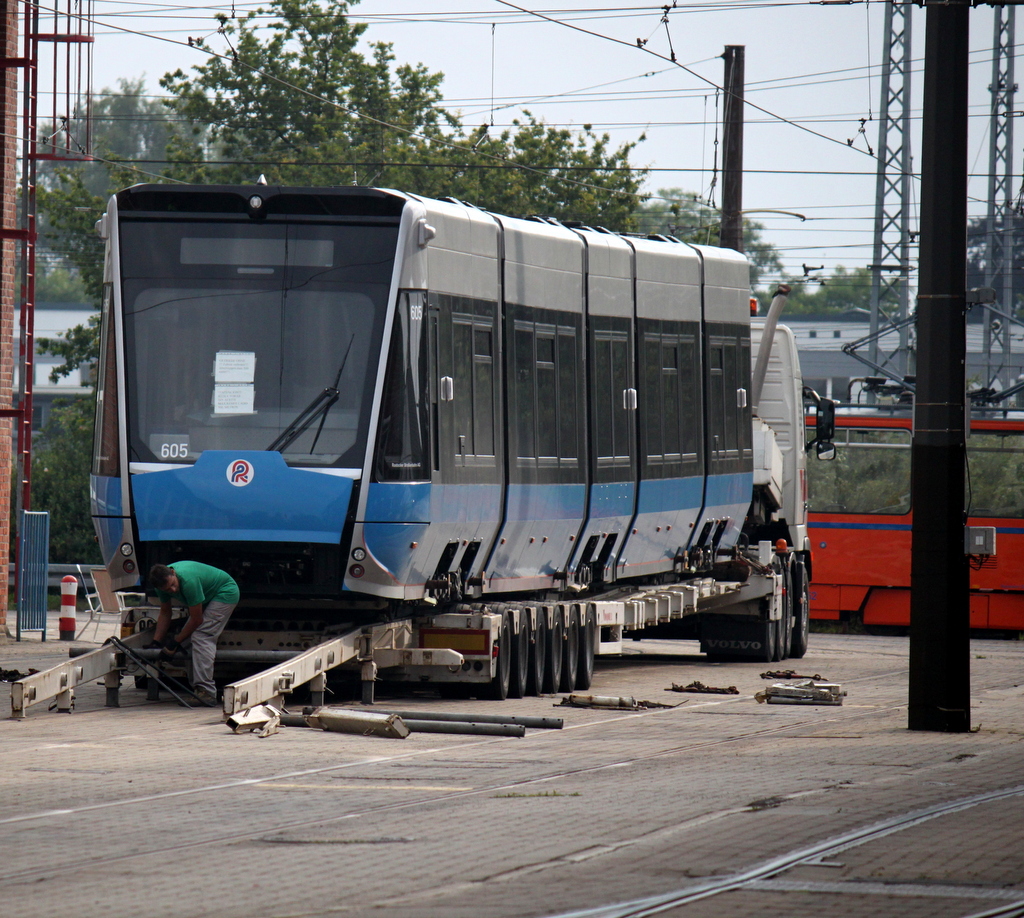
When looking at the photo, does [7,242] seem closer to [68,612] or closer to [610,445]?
[68,612]

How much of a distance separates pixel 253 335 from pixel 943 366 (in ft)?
16.9

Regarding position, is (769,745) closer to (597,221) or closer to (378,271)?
(378,271)

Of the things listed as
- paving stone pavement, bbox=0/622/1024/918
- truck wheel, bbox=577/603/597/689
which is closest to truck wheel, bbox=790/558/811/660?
truck wheel, bbox=577/603/597/689

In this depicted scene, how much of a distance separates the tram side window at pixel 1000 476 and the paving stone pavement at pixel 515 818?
16246 millimetres

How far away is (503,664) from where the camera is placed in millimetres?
16969

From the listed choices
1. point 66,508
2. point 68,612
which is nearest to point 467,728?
point 68,612

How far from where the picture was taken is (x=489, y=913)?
7547 mm

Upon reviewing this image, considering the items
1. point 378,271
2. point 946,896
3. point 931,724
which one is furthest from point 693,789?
point 378,271

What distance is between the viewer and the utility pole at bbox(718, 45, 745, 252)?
3105 centimetres

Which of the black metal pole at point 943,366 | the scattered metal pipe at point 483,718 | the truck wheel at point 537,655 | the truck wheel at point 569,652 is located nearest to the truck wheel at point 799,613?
the truck wheel at point 569,652

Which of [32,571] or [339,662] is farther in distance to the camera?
[32,571]

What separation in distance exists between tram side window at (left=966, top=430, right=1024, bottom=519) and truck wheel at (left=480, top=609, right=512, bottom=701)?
→ 16937 millimetres

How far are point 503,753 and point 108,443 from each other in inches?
168

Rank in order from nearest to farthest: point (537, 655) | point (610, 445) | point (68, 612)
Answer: point (537, 655) → point (610, 445) → point (68, 612)
